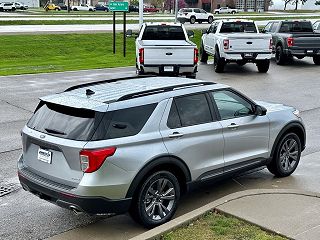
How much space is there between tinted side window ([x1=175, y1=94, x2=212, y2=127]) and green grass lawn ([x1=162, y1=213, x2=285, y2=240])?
123cm

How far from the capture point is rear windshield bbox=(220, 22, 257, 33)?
21.0m

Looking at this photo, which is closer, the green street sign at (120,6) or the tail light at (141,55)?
the tail light at (141,55)

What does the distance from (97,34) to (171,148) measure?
29.5m

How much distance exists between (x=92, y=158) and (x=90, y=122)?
0.45m

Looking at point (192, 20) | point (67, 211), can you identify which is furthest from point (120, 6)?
point (192, 20)

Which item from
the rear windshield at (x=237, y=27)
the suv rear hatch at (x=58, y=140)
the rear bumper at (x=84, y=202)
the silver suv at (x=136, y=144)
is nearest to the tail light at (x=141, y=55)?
the rear windshield at (x=237, y=27)

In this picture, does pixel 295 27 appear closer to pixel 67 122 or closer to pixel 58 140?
pixel 67 122

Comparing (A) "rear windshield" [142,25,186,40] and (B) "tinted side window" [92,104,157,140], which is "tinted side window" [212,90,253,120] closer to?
(B) "tinted side window" [92,104,157,140]

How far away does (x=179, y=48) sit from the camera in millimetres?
16297

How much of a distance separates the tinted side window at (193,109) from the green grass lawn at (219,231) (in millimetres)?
1232

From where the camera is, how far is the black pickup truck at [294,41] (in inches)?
850

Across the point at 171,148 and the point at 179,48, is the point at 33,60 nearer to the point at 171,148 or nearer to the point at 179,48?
the point at 179,48

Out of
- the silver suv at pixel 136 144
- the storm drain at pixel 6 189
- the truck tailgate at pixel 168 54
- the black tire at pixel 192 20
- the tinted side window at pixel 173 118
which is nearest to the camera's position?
the silver suv at pixel 136 144

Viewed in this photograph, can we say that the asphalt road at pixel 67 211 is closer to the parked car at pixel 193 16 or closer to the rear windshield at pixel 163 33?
the rear windshield at pixel 163 33
